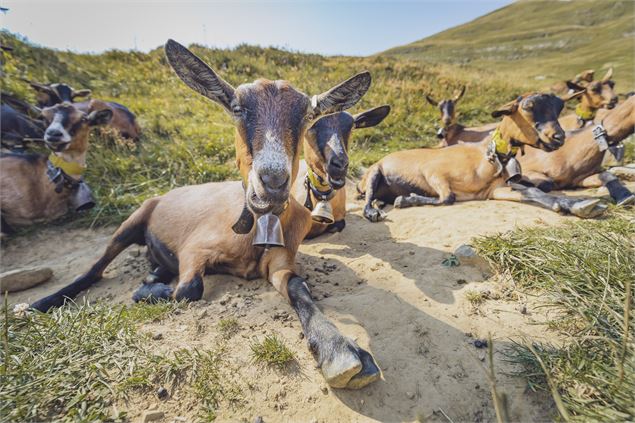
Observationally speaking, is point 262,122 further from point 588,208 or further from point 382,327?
point 588,208

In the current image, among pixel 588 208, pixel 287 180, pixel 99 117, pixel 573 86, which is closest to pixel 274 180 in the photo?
pixel 287 180

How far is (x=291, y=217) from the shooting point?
2988 millimetres

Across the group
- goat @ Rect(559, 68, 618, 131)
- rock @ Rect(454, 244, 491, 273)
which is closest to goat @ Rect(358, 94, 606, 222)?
rock @ Rect(454, 244, 491, 273)

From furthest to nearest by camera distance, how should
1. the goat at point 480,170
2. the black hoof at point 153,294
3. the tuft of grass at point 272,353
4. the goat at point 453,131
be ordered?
the goat at point 453,131
the goat at point 480,170
the black hoof at point 153,294
the tuft of grass at point 272,353

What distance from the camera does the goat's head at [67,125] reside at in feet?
15.3

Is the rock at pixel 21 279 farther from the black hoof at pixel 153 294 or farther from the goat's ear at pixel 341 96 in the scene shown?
the goat's ear at pixel 341 96

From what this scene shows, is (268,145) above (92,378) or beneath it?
above

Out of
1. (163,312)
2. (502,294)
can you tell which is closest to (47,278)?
(163,312)

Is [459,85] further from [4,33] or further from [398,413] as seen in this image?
[4,33]

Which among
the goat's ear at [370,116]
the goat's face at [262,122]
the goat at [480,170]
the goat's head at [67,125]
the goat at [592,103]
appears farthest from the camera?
the goat at [592,103]

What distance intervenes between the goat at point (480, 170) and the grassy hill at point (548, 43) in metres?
23.2

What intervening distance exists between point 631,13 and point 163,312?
9166 cm

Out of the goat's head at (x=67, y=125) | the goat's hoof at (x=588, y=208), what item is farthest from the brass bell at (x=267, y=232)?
the goat's head at (x=67, y=125)

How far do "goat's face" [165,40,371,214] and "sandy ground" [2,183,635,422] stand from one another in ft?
2.96
